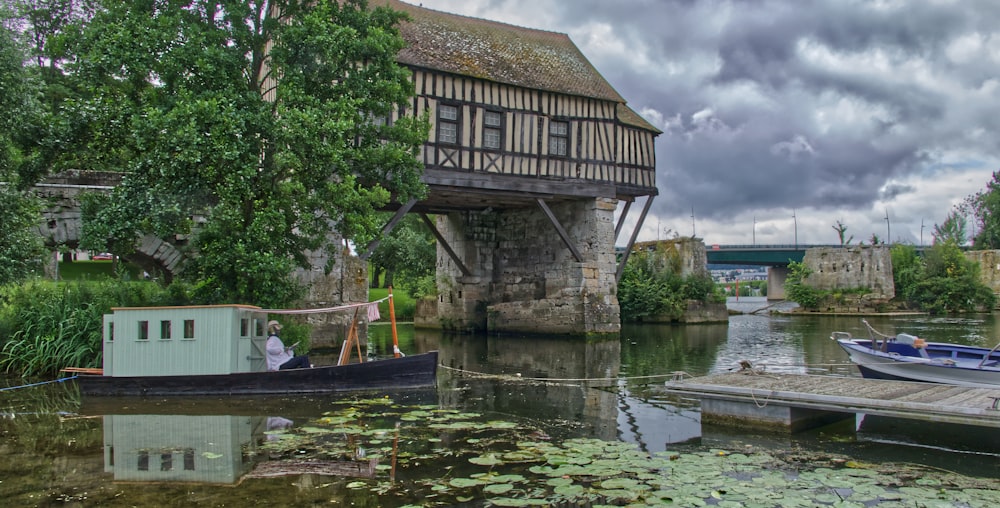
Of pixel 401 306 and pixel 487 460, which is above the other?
pixel 401 306

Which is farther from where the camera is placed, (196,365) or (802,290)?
→ (802,290)

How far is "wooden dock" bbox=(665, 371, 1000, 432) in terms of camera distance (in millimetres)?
6562

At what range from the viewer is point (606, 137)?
20.5 m

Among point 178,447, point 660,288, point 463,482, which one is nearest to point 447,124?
point 178,447

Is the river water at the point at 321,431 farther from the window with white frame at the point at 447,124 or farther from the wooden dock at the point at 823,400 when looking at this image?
the window with white frame at the point at 447,124

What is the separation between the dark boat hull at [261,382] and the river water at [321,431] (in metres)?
0.28

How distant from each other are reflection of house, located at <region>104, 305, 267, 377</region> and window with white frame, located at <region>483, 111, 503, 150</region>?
964 centimetres

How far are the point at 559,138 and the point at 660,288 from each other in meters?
10.3

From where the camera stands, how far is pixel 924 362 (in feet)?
30.8

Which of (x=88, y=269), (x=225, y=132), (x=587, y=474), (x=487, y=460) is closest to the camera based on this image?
(x=587, y=474)

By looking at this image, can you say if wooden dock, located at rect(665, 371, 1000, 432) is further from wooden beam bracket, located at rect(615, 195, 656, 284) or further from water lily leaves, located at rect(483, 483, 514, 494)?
wooden beam bracket, located at rect(615, 195, 656, 284)

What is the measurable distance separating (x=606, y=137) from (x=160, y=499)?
55.8 ft

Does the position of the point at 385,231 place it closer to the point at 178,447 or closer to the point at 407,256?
the point at 178,447

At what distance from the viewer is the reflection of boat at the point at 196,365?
10.0 m
